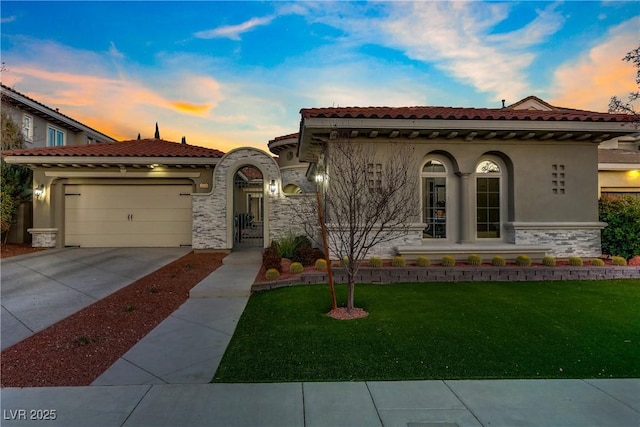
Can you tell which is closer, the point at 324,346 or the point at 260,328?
the point at 324,346

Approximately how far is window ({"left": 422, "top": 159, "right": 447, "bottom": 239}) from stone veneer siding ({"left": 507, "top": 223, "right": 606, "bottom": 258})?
1.97 meters

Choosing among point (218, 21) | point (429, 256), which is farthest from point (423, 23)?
point (429, 256)

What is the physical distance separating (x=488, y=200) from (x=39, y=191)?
17.4 m

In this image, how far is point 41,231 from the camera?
1334cm

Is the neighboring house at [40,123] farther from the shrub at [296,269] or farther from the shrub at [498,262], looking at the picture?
the shrub at [498,262]

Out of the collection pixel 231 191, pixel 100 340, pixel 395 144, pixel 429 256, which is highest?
pixel 395 144

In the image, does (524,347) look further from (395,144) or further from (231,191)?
(231,191)

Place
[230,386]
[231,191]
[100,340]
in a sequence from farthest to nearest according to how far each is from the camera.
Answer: [231,191] < [100,340] < [230,386]

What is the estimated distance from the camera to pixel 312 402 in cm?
301

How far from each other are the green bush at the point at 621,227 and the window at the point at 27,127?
26.1 meters

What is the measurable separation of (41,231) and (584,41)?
69.2 ft

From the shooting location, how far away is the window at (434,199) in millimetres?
9359

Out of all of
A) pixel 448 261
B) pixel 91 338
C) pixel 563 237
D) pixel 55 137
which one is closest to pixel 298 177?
pixel 448 261

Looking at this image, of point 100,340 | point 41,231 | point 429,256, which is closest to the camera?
point 100,340
